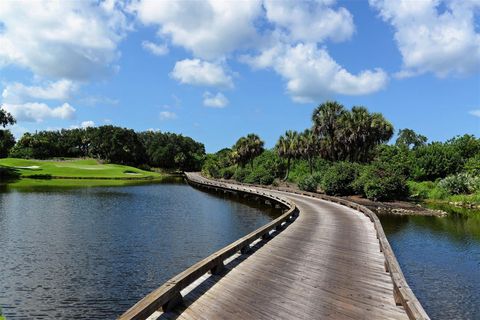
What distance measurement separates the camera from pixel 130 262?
18.5 metres

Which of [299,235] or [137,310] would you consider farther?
[299,235]

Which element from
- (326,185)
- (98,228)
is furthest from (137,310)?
(326,185)

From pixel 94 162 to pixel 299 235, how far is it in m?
119

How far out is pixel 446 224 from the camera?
31.7m

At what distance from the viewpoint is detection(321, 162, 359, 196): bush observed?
4969cm

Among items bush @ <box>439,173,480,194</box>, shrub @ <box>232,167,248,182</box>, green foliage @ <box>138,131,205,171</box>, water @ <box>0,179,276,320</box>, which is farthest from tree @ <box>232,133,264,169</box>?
green foliage @ <box>138,131,205,171</box>

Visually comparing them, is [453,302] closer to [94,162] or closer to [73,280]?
[73,280]

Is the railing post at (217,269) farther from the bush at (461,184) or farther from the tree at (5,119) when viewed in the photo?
the tree at (5,119)

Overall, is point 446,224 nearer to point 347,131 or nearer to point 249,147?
point 347,131

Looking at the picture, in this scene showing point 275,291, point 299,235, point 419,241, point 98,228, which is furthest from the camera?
point 98,228

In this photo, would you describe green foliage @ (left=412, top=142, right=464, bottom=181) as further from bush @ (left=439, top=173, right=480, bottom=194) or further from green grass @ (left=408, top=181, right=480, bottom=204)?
bush @ (left=439, top=173, right=480, bottom=194)

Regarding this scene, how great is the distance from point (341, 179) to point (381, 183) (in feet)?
19.1

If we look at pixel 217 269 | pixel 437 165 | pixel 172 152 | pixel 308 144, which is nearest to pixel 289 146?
pixel 308 144

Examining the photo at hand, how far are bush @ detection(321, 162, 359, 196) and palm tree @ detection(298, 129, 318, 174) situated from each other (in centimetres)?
1648
